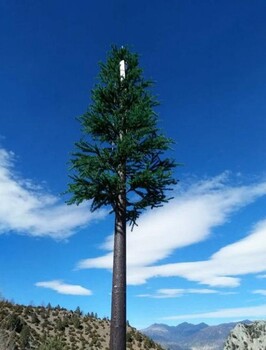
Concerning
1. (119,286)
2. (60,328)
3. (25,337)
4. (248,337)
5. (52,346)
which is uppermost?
(60,328)

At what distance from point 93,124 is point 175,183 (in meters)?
4.12

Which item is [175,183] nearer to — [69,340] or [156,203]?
[156,203]

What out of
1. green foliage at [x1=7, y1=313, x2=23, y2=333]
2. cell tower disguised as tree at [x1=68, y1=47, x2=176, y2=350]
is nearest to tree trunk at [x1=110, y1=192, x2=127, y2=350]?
cell tower disguised as tree at [x1=68, y1=47, x2=176, y2=350]

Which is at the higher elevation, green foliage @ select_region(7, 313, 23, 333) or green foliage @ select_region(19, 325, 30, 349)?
green foliage @ select_region(7, 313, 23, 333)

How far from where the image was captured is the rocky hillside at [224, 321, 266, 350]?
14336 millimetres

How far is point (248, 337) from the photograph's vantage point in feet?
48.2

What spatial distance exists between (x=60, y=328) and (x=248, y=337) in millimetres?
33971

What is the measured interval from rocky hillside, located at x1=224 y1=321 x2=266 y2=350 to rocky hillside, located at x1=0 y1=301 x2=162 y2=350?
27416 millimetres

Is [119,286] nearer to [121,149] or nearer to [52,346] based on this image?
[121,149]

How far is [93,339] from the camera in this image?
143 ft

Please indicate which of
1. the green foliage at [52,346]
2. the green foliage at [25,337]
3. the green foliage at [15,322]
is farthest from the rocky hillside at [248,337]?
the green foliage at [15,322]

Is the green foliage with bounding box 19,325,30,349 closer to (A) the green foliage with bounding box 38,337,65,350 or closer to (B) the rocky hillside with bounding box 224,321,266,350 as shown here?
(A) the green foliage with bounding box 38,337,65,350

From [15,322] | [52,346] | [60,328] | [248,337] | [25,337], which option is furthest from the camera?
[60,328]

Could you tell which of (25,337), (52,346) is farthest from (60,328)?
(52,346)
